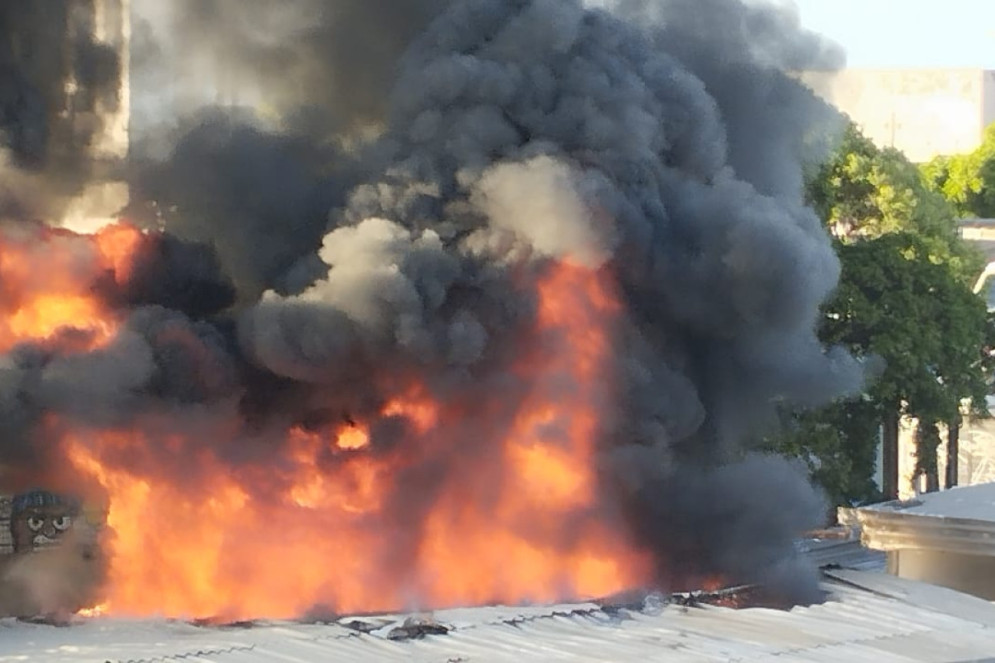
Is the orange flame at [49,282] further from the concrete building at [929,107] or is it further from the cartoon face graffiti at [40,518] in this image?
the concrete building at [929,107]

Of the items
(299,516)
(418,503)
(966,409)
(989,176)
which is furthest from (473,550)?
(989,176)

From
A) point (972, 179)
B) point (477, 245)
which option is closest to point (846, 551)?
point (477, 245)

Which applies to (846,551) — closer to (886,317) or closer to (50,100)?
(886,317)

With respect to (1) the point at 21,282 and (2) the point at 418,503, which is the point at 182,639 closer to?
(2) the point at 418,503

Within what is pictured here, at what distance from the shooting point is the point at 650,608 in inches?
719

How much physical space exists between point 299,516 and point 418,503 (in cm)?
149

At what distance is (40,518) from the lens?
2180cm

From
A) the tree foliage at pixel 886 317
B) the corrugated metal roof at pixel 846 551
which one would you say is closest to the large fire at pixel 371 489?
the corrugated metal roof at pixel 846 551

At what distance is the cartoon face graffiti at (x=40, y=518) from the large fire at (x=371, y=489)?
1857 mm

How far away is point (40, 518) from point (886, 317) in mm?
16864

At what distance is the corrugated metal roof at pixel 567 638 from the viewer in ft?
50.5

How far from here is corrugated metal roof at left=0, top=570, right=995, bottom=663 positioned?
15.4 metres

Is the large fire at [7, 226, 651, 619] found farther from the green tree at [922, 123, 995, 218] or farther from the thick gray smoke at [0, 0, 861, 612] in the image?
the green tree at [922, 123, 995, 218]

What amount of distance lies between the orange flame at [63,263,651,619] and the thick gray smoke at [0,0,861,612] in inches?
9.0
